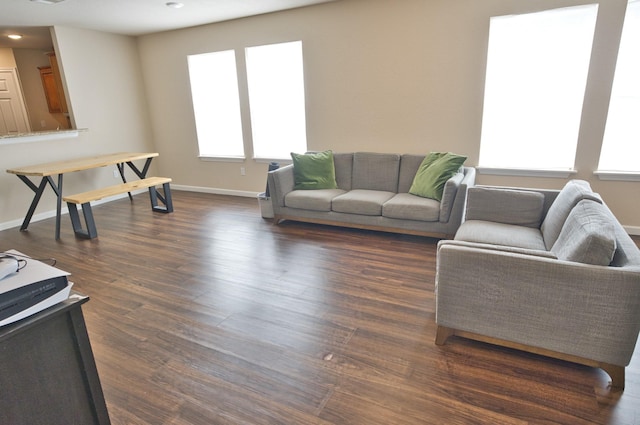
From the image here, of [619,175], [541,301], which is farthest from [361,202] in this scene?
[619,175]

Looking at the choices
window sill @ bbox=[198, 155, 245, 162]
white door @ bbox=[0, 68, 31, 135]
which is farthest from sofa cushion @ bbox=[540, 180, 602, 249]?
white door @ bbox=[0, 68, 31, 135]

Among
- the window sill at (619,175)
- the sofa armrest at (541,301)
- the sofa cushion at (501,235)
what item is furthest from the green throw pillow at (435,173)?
the sofa armrest at (541,301)

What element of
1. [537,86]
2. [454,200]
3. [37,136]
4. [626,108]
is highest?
[537,86]

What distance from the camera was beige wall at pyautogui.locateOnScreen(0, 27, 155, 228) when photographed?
483cm

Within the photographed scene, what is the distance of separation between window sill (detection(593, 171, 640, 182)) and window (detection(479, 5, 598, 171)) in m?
0.26

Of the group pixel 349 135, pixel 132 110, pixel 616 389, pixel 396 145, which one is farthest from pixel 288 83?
pixel 616 389

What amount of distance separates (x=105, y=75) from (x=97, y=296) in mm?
4182

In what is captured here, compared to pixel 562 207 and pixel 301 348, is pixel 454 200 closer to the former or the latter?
pixel 562 207

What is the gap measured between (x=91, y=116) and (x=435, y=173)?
4997mm

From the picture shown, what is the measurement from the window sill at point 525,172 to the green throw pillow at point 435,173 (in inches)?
19.6

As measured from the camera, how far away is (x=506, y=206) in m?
2.84

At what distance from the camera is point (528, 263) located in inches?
70.8

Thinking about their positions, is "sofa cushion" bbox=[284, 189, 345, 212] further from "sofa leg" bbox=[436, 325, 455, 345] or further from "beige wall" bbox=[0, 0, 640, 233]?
"sofa leg" bbox=[436, 325, 455, 345]

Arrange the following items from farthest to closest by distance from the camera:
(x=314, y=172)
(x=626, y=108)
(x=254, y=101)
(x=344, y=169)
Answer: (x=254, y=101) < (x=344, y=169) < (x=314, y=172) < (x=626, y=108)
